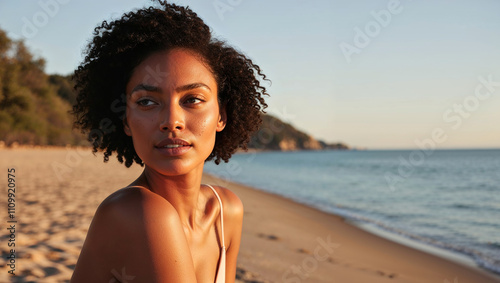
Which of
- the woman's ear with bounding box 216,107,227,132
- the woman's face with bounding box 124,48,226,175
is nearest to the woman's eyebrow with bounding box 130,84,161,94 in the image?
the woman's face with bounding box 124,48,226,175

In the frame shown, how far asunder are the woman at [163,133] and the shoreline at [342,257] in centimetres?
283

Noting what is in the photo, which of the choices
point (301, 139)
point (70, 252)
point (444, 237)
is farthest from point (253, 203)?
point (301, 139)

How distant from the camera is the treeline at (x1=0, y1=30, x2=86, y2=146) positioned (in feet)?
115

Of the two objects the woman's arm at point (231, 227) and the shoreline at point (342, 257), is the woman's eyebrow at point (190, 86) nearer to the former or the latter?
the woman's arm at point (231, 227)

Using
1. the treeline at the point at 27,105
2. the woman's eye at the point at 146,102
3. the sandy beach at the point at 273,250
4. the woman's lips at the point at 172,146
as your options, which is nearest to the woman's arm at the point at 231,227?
the woman's lips at the point at 172,146

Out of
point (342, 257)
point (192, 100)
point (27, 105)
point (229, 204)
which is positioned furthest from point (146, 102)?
point (27, 105)

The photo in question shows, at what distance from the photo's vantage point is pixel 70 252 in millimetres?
4375

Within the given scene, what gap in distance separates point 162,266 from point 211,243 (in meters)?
0.61

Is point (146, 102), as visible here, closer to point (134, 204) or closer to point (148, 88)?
Result: point (148, 88)

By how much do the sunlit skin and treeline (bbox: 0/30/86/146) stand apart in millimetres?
36658

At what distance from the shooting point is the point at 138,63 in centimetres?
180

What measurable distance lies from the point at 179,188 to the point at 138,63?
0.60 metres

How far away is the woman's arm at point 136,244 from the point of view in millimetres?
1462

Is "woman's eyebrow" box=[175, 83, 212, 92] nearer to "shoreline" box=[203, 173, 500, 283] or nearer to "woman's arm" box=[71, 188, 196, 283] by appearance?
"woman's arm" box=[71, 188, 196, 283]
